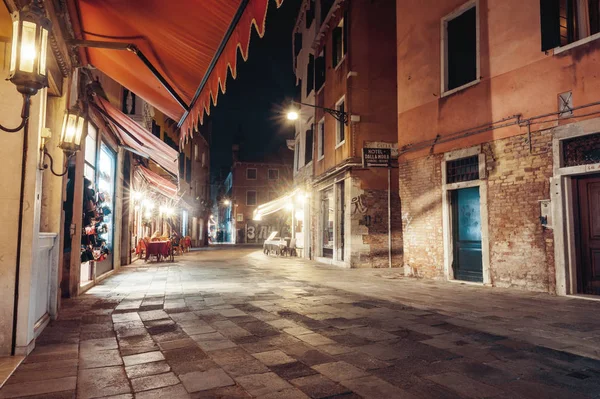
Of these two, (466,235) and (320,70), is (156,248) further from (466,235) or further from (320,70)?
(466,235)

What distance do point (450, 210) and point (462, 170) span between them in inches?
41.2

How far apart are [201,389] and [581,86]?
821 centimetres

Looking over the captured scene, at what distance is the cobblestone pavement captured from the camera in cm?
305

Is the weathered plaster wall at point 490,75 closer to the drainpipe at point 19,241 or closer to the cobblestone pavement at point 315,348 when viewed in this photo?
the cobblestone pavement at point 315,348

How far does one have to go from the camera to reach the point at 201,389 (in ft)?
9.85

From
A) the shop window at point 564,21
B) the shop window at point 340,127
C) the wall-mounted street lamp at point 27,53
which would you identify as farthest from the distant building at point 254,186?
the wall-mounted street lamp at point 27,53

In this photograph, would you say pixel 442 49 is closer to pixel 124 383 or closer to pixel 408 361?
pixel 408 361

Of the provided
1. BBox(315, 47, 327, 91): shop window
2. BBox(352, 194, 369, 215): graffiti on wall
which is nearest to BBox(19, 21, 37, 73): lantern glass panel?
BBox(352, 194, 369, 215): graffiti on wall

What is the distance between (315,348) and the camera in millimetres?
4082

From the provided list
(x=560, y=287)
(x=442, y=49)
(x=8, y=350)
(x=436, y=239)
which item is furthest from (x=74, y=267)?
(x=442, y=49)

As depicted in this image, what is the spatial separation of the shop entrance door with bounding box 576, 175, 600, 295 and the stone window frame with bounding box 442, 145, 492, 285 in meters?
1.79

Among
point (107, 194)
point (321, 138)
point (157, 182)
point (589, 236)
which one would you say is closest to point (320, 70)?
point (321, 138)

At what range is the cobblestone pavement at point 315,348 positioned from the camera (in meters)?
3.05

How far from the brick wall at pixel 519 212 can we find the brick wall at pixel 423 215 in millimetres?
1499
